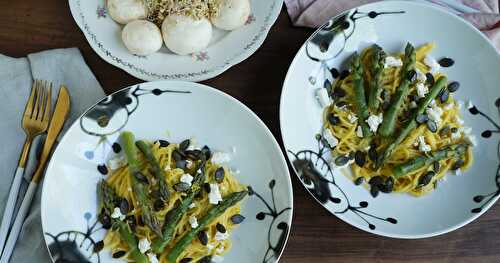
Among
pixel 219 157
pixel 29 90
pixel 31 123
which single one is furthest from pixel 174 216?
pixel 29 90

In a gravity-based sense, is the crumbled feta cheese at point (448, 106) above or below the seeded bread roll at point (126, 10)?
below

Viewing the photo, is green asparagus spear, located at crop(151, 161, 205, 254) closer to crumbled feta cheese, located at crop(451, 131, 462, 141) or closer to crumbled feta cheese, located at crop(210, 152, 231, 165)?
crumbled feta cheese, located at crop(210, 152, 231, 165)

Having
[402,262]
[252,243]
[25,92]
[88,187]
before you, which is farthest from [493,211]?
[25,92]

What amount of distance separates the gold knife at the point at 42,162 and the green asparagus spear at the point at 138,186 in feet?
0.80

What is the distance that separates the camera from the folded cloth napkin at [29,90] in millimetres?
1776

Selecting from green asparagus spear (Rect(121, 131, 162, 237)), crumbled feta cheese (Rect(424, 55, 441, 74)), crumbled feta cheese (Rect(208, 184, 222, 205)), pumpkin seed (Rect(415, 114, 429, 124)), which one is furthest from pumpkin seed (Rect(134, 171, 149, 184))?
crumbled feta cheese (Rect(424, 55, 441, 74))

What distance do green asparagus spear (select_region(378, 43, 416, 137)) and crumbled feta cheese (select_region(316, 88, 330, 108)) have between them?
207 mm

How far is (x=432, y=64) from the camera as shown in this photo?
6.15 ft

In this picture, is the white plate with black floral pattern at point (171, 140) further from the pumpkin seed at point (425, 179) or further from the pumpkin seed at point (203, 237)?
the pumpkin seed at point (425, 179)

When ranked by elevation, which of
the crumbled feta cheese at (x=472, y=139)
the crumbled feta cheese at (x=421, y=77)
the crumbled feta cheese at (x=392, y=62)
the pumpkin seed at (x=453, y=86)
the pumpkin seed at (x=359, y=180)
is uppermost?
the crumbled feta cheese at (x=392, y=62)

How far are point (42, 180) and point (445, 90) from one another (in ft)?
4.71

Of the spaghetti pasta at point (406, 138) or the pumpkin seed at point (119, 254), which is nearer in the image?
the pumpkin seed at point (119, 254)

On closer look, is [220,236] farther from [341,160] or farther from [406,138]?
[406,138]

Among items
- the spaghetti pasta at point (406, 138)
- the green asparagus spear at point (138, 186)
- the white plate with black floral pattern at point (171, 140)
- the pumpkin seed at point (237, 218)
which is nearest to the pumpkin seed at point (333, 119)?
the spaghetti pasta at point (406, 138)
